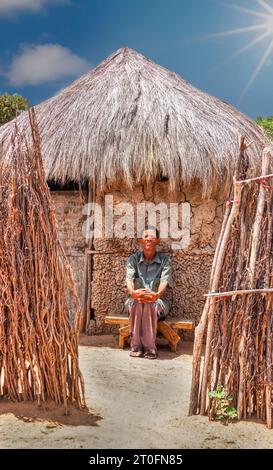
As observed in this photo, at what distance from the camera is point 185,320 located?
20.0 ft

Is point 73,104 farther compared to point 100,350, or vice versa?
point 73,104

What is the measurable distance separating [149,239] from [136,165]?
0.88 m

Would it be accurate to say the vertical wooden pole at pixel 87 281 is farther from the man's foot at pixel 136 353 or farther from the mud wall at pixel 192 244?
the man's foot at pixel 136 353

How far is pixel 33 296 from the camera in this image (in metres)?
3.66

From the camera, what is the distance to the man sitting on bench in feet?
18.7

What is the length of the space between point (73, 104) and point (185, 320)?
3.12 m

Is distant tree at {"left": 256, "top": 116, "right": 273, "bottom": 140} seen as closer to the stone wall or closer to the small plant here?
the stone wall

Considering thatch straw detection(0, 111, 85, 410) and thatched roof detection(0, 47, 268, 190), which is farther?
thatched roof detection(0, 47, 268, 190)

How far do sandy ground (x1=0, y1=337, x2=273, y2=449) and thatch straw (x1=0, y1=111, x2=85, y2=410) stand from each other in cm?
18

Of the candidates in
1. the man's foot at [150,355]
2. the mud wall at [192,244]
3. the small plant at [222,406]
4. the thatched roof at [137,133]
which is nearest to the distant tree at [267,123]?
the thatched roof at [137,133]

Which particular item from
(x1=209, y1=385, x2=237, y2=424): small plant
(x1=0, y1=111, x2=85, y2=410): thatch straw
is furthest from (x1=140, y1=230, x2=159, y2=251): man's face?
(x1=209, y1=385, x2=237, y2=424): small plant

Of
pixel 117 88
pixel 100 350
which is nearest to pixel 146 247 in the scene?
pixel 100 350

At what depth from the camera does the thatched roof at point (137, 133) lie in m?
6.12

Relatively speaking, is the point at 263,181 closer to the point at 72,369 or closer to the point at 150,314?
the point at 72,369
